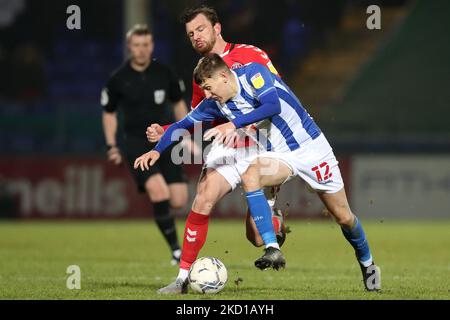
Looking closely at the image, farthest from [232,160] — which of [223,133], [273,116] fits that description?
[223,133]

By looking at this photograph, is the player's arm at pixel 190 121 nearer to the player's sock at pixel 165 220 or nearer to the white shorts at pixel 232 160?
the white shorts at pixel 232 160

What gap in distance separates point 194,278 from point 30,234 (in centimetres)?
749

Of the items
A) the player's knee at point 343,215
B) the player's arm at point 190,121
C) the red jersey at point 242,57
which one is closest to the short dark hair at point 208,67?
the red jersey at point 242,57

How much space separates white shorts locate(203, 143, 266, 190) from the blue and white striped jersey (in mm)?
116

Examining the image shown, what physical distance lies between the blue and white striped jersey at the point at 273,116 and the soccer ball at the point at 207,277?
0.90 metres

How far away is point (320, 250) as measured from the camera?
37.8 feet

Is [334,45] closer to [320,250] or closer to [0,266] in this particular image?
[320,250]

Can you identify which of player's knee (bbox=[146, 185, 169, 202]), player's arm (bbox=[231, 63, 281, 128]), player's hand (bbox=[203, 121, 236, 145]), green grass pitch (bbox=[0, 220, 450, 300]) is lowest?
green grass pitch (bbox=[0, 220, 450, 300])

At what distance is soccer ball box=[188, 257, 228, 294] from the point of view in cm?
675

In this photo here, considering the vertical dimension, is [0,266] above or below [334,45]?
below

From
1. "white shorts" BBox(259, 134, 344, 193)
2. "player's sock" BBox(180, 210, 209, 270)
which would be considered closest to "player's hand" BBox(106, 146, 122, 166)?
"player's sock" BBox(180, 210, 209, 270)

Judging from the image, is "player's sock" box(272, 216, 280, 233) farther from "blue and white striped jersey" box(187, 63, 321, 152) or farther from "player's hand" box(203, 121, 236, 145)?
"player's hand" box(203, 121, 236, 145)

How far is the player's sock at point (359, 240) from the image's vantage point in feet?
23.7

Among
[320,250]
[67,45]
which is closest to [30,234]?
[320,250]
